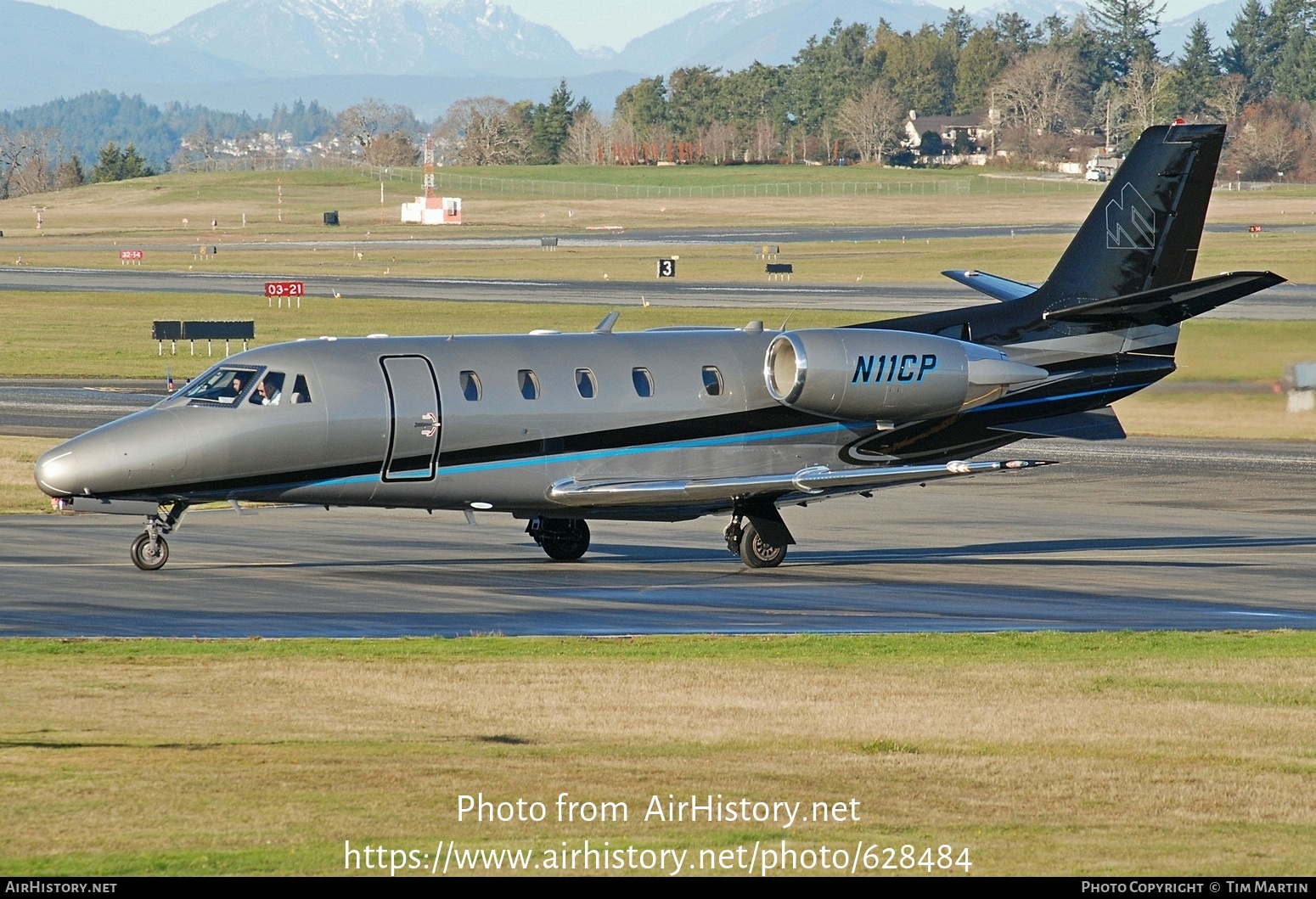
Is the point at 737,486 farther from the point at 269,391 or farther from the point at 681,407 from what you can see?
the point at 269,391

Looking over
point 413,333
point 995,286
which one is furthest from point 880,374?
point 413,333

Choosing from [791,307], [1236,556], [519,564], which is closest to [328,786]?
[519,564]

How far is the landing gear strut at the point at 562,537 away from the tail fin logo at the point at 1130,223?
11485mm

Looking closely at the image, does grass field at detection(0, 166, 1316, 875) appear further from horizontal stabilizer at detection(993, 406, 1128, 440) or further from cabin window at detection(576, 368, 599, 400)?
horizontal stabilizer at detection(993, 406, 1128, 440)

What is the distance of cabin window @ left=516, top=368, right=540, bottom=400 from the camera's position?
93.5 ft

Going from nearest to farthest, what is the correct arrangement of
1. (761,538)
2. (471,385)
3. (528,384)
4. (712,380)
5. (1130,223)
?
(471,385) → (528,384) → (712,380) → (761,538) → (1130,223)

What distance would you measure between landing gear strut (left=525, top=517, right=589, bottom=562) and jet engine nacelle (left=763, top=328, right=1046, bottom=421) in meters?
4.27

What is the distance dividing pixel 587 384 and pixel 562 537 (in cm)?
331

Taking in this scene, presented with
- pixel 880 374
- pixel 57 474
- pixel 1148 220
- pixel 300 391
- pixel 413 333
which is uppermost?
pixel 1148 220

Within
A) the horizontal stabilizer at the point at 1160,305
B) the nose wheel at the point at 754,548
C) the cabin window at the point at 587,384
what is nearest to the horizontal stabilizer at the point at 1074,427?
the horizontal stabilizer at the point at 1160,305

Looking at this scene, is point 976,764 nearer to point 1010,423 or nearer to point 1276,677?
point 1276,677

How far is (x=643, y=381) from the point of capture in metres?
29.2

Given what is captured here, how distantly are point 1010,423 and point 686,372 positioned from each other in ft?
20.4

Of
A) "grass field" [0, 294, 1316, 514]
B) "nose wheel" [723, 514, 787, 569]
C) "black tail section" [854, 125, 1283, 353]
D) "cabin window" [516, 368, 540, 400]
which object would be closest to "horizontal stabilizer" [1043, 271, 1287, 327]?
"black tail section" [854, 125, 1283, 353]
